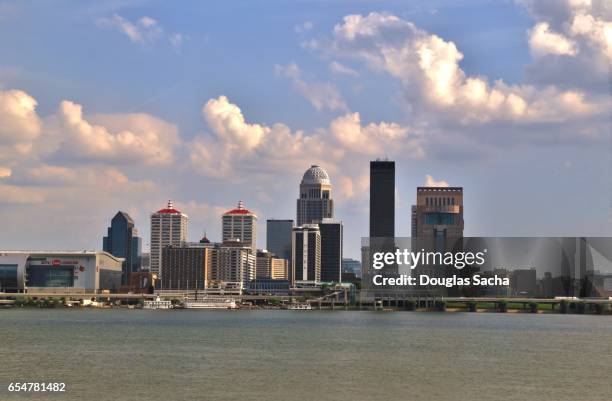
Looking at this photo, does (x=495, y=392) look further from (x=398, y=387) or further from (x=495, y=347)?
(x=495, y=347)

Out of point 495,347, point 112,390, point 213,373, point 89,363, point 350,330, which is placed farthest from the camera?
point 350,330

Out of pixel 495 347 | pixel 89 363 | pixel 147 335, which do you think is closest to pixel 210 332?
pixel 147 335

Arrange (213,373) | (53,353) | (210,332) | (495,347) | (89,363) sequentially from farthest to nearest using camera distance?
1. (210,332)
2. (495,347)
3. (53,353)
4. (89,363)
5. (213,373)

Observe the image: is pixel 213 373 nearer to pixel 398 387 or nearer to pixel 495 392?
pixel 398 387

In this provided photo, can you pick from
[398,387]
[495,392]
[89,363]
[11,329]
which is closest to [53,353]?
[89,363]

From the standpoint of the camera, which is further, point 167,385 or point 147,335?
point 147,335

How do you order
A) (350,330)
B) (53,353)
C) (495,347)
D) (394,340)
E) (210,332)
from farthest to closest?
(350,330) < (210,332) < (394,340) < (495,347) < (53,353)
